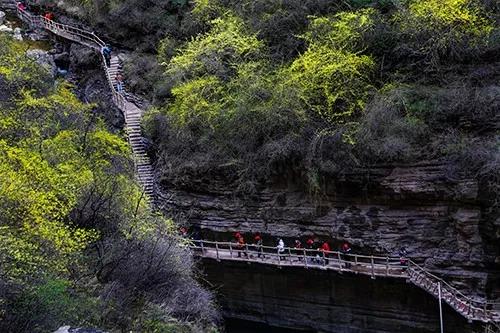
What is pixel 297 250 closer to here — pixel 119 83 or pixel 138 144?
pixel 138 144

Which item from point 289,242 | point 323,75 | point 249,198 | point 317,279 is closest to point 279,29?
point 323,75

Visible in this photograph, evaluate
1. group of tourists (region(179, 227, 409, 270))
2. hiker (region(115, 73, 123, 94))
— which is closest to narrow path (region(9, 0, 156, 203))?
hiker (region(115, 73, 123, 94))

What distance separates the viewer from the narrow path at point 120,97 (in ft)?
83.8

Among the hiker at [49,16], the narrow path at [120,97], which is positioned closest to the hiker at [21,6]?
the narrow path at [120,97]

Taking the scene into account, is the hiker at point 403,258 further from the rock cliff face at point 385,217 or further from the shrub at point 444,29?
the shrub at point 444,29

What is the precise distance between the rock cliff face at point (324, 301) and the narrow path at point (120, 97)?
5.36m

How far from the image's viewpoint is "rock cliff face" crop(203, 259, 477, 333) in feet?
67.4

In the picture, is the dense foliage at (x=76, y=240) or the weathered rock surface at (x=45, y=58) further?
the weathered rock surface at (x=45, y=58)

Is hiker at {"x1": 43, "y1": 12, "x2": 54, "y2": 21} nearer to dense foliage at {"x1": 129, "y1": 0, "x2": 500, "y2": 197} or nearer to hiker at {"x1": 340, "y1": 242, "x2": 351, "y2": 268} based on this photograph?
dense foliage at {"x1": 129, "y1": 0, "x2": 500, "y2": 197}

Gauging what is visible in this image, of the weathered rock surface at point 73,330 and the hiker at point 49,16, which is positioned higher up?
the hiker at point 49,16

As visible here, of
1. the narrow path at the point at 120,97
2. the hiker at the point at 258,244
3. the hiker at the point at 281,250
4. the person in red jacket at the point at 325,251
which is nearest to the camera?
the person in red jacket at the point at 325,251

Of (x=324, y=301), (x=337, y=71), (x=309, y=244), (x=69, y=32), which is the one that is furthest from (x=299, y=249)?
(x=69, y=32)

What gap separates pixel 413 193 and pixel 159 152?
12929 mm

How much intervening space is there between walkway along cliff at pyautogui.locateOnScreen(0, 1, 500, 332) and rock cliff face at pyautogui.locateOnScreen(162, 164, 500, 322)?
0.50 meters
